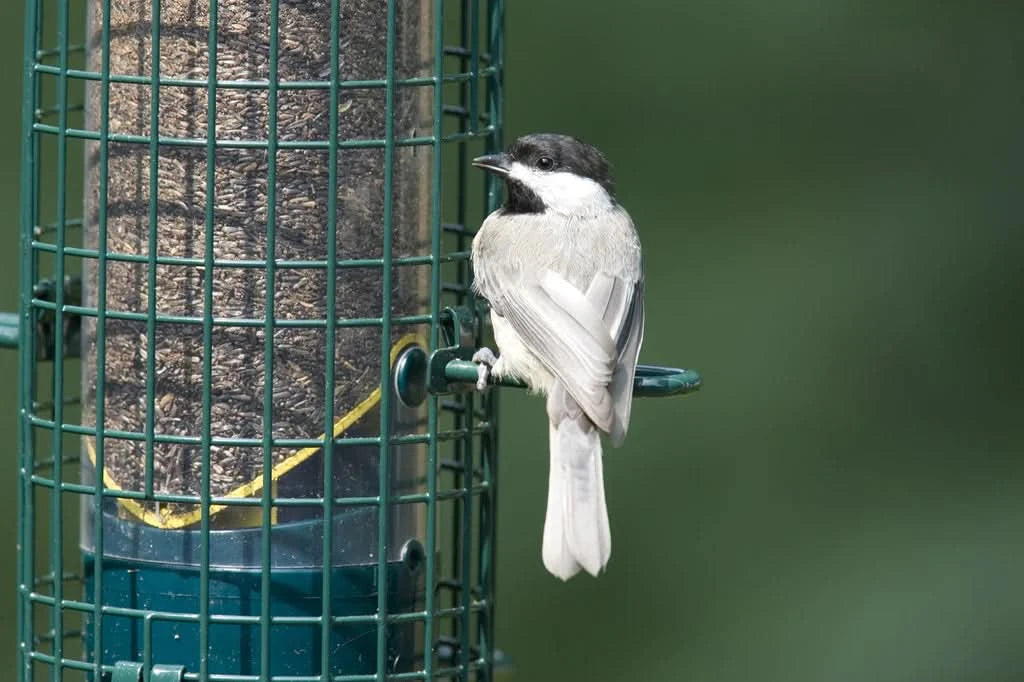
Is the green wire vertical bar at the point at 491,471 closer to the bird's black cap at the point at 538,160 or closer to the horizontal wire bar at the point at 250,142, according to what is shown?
the bird's black cap at the point at 538,160

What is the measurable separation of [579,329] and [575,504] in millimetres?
416

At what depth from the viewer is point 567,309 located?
4.87m

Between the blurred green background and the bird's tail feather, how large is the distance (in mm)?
2652

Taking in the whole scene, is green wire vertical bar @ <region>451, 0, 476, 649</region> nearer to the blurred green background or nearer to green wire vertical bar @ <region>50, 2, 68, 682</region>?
green wire vertical bar @ <region>50, 2, 68, 682</region>

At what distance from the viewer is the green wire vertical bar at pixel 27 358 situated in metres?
4.70

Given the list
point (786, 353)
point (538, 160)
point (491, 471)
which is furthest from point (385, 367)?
point (786, 353)

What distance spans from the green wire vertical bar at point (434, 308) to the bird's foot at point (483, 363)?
113 mm

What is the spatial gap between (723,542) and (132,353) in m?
3.36

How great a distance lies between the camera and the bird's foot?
4.63m

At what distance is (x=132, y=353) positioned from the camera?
4.71 m

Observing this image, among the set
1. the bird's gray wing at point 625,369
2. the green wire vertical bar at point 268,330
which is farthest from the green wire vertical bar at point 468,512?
the green wire vertical bar at point 268,330

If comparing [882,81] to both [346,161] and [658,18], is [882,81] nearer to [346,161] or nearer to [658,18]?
[658,18]

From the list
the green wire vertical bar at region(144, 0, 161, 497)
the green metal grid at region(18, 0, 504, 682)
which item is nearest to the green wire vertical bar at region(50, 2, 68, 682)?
the green metal grid at region(18, 0, 504, 682)

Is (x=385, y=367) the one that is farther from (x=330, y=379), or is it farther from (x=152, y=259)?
(x=152, y=259)
